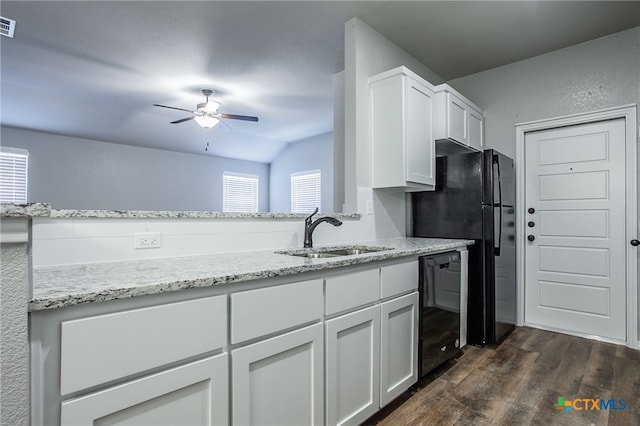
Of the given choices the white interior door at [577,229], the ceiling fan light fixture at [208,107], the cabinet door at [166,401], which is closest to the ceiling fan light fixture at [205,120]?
the ceiling fan light fixture at [208,107]

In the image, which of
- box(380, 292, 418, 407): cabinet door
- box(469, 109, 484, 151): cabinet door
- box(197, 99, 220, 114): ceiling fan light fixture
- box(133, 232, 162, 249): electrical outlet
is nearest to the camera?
box(133, 232, 162, 249): electrical outlet

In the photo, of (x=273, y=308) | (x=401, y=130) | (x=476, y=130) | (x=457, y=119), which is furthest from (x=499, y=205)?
(x=273, y=308)

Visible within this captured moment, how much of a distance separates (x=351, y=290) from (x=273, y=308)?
1.54ft

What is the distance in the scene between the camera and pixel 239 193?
7.48 meters

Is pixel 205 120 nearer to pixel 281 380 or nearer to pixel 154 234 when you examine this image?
pixel 154 234

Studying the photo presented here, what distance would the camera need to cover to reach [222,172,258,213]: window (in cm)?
721

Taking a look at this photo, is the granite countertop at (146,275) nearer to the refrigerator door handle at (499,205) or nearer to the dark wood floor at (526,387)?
the dark wood floor at (526,387)

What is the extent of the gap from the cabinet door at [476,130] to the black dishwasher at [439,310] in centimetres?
146

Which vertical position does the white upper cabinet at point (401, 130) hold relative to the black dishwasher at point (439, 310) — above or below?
above

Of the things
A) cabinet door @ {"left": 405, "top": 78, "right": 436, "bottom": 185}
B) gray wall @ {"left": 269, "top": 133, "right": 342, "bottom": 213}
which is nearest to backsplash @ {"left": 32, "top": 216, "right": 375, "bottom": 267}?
cabinet door @ {"left": 405, "top": 78, "right": 436, "bottom": 185}

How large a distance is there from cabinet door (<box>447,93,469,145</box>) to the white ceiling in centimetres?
55

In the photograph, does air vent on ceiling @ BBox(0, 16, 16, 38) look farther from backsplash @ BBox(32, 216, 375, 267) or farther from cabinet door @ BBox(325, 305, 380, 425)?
cabinet door @ BBox(325, 305, 380, 425)

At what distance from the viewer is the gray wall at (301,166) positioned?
6684mm

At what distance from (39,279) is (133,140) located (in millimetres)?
5509
